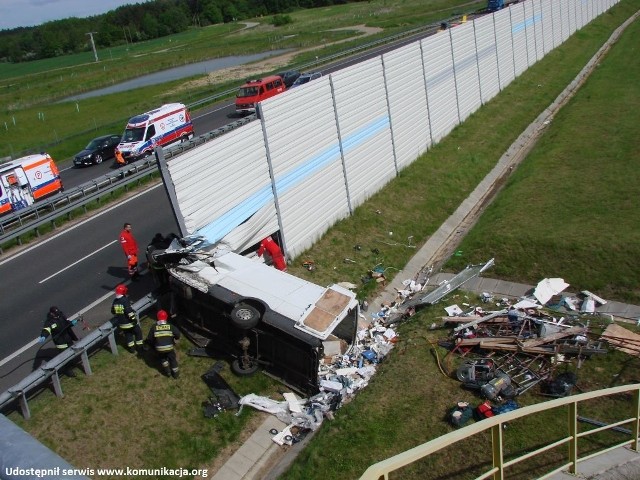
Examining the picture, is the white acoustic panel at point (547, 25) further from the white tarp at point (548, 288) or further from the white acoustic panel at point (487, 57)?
the white tarp at point (548, 288)

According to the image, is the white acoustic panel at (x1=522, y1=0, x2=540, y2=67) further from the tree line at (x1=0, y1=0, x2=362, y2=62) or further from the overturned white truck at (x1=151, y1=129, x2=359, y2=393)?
the tree line at (x1=0, y1=0, x2=362, y2=62)

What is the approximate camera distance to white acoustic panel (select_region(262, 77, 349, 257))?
15.3 m

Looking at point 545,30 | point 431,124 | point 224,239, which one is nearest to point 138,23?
point 545,30

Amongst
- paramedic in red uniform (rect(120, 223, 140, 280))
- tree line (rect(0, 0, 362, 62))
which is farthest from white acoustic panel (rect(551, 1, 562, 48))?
tree line (rect(0, 0, 362, 62))

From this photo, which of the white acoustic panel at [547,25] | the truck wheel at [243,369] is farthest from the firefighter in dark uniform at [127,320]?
the white acoustic panel at [547,25]

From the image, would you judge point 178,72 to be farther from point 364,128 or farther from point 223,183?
point 223,183

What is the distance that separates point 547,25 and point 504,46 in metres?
13.1

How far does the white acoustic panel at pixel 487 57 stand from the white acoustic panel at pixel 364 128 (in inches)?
499

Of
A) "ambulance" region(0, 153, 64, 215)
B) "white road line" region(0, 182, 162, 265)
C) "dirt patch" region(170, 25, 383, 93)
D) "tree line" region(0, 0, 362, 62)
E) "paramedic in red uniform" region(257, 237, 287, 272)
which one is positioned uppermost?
"tree line" region(0, 0, 362, 62)

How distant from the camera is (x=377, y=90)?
1995 centimetres

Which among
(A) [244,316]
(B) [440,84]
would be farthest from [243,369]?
(B) [440,84]

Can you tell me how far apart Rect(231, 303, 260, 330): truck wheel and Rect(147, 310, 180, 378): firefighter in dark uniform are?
3.99 ft

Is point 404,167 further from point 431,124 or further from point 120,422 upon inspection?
point 120,422

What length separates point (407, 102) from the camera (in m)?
22.3
